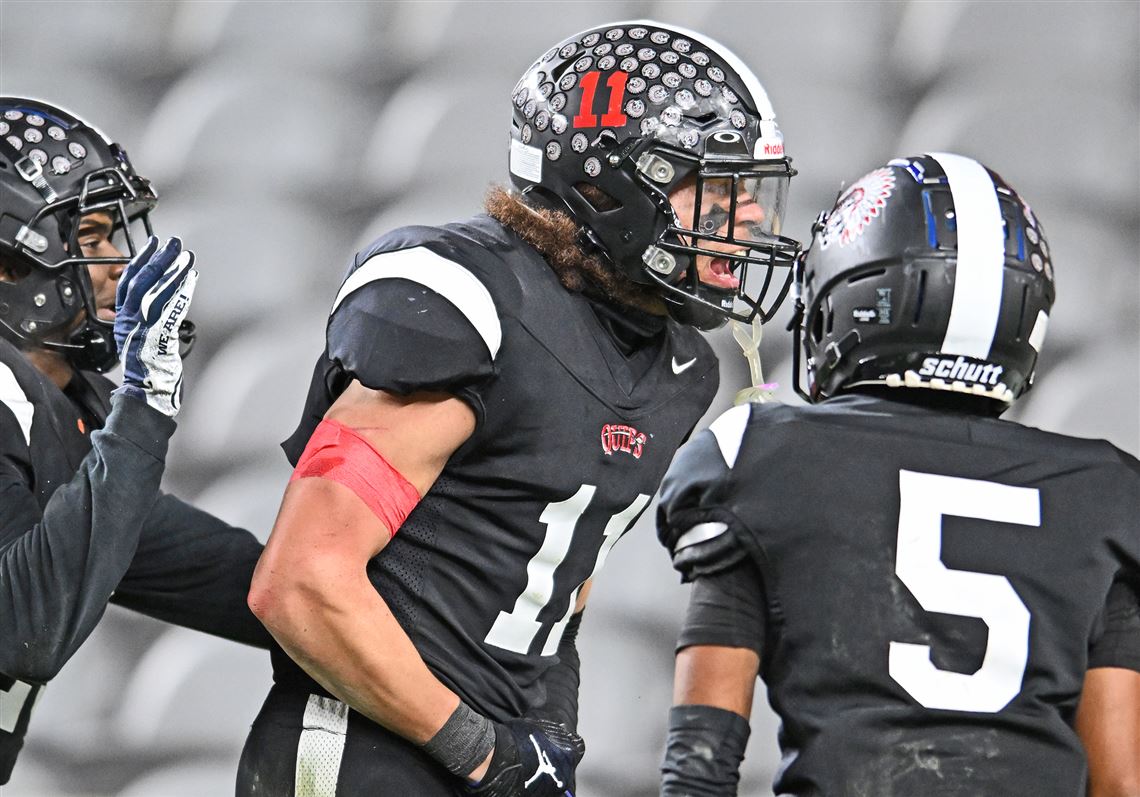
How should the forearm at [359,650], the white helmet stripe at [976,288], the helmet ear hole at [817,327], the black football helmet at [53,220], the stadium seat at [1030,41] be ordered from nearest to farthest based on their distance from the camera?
the forearm at [359,650], the white helmet stripe at [976,288], the helmet ear hole at [817,327], the black football helmet at [53,220], the stadium seat at [1030,41]

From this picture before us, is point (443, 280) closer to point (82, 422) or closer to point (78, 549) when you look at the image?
point (78, 549)

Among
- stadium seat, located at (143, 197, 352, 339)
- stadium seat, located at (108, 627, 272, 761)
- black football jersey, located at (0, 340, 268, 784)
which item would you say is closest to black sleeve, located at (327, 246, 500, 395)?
black football jersey, located at (0, 340, 268, 784)

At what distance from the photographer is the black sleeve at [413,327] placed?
153 centimetres

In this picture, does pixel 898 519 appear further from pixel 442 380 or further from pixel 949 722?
pixel 442 380

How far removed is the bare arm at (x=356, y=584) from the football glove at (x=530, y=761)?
10cm

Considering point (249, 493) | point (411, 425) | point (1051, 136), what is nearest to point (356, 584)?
point (411, 425)

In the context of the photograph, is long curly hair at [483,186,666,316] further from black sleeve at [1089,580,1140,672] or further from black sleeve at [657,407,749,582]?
black sleeve at [1089,580,1140,672]

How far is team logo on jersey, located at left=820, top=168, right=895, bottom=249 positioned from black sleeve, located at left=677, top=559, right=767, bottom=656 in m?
0.46

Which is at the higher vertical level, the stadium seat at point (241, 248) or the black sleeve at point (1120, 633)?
the stadium seat at point (241, 248)

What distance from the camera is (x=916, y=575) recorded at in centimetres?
161

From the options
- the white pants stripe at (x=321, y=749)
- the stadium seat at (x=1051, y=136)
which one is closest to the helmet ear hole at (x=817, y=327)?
the white pants stripe at (x=321, y=749)

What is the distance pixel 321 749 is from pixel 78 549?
36 centimetres

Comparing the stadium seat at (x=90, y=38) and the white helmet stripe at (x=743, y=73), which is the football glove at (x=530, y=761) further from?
the stadium seat at (x=90, y=38)

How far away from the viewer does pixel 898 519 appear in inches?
64.1
